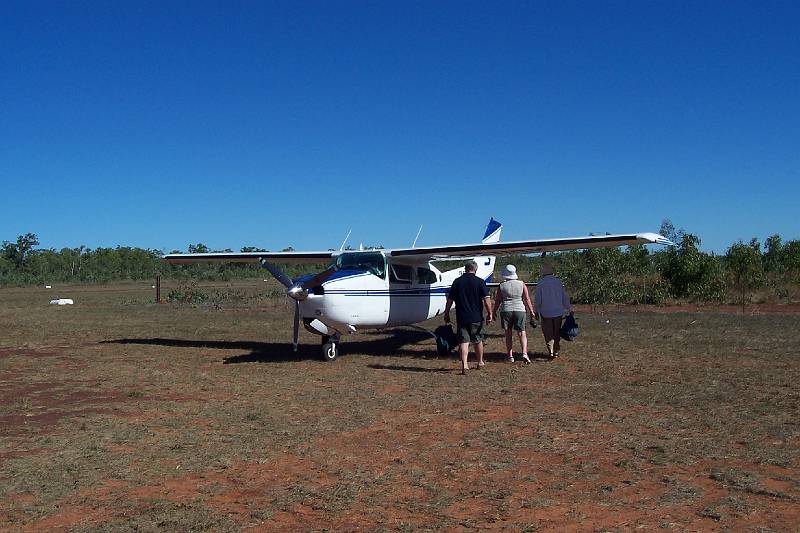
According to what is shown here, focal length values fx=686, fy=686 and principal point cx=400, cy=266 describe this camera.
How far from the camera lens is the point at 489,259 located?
1886 centimetres

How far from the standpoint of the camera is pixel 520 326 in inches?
478

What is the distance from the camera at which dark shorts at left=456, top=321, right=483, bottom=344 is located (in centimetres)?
1100

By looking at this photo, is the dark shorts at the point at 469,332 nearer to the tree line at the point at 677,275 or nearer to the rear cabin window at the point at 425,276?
the rear cabin window at the point at 425,276

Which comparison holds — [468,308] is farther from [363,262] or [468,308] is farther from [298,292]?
[363,262]

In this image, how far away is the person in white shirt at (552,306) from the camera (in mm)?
12438

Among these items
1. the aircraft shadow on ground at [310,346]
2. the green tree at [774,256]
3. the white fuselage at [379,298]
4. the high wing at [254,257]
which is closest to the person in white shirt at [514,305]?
the aircraft shadow on ground at [310,346]

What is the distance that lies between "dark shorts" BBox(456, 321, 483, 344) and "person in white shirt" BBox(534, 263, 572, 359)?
6.14 feet

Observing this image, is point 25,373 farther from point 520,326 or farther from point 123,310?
point 123,310

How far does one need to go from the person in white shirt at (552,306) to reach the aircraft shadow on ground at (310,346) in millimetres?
2085

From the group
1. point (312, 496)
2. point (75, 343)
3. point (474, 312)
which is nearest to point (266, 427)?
point (312, 496)

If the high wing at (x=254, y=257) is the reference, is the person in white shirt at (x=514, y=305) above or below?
below

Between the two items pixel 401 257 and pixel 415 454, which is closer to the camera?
pixel 415 454

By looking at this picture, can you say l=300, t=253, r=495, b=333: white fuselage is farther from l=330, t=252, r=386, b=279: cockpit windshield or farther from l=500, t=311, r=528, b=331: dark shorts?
l=500, t=311, r=528, b=331: dark shorts

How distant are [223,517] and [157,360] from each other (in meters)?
9.49
